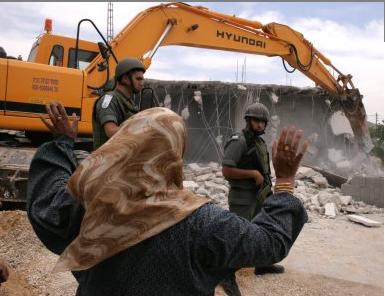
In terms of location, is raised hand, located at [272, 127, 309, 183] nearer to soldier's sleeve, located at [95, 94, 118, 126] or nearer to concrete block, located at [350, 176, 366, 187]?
soldier's sleeve, located at [95, 94, 118, 126]

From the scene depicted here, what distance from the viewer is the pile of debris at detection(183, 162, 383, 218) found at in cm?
860

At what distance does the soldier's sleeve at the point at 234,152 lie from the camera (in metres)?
3.60

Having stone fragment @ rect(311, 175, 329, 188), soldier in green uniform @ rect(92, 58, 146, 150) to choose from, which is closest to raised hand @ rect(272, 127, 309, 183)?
soldier in green uniform @ rect(92, 58, 146, 150)

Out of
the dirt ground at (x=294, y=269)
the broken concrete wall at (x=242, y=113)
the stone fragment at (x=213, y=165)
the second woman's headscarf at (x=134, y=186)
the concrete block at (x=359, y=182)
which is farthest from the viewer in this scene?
the broken concrete wall at (x=242, y=113)

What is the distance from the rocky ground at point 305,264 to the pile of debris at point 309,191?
503 millimetres

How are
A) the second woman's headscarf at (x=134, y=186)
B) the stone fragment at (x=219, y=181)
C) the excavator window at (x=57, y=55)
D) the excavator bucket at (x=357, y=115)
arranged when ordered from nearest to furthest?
1. the second woman's headscarf at (x=134, y=186)
2. the excavator window at (x=57, y=55)
3. the stone fragment at (x=219, y=181)
4. the excavator bucket at (x=357, y=115)

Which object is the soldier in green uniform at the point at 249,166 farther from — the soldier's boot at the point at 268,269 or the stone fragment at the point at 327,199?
the stone fragment at the point at 327,199

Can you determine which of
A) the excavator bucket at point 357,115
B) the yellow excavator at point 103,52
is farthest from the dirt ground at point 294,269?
the excavator bucket at point 357,115

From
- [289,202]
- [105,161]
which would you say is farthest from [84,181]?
[289,202]

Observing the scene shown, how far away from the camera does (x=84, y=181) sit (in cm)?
125

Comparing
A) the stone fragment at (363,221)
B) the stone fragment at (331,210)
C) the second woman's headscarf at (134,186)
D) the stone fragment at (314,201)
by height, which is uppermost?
the second woman's headscarf at (134,186)

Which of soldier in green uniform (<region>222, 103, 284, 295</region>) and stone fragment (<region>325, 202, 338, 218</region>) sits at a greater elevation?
soldier in green uniform (<region>222, 103, 284, 295</region>)

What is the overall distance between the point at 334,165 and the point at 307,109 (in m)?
2.05

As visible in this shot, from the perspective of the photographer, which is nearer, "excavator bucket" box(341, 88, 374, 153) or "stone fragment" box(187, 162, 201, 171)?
"excavator bucket" box(341, 88, 374, 153)
